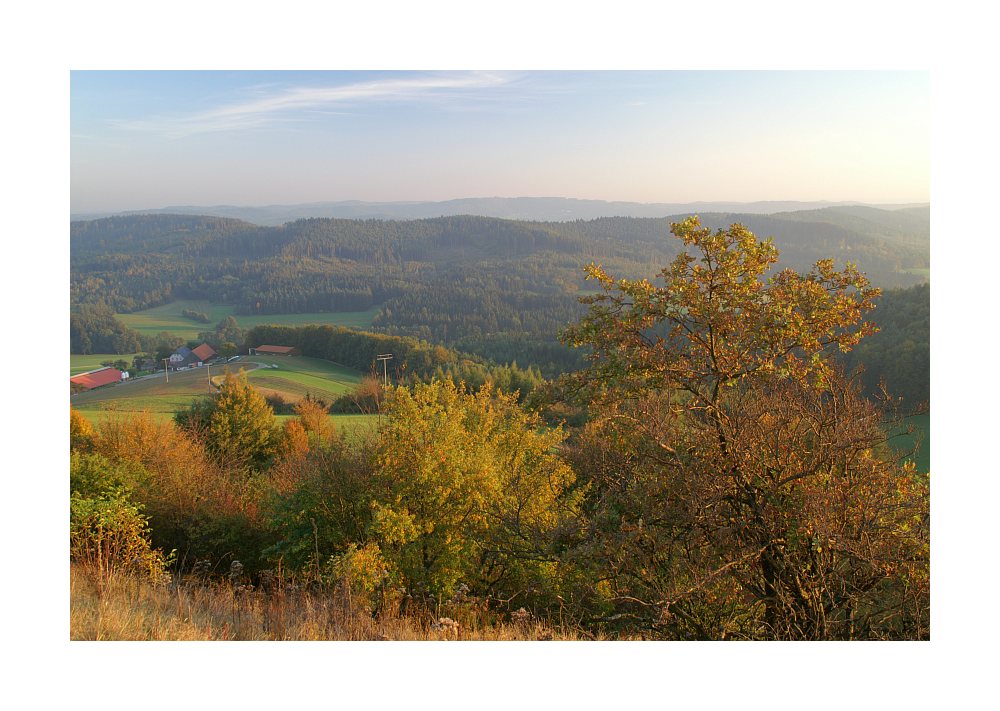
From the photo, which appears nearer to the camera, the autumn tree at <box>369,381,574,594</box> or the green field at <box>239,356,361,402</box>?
the autumn tree at <box>369,381,574,594</box>

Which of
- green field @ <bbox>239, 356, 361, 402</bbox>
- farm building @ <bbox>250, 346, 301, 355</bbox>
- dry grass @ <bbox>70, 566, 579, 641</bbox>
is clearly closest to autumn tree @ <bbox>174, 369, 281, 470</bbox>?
green field @ <bbox>239, 356, 361, 402</bbox>

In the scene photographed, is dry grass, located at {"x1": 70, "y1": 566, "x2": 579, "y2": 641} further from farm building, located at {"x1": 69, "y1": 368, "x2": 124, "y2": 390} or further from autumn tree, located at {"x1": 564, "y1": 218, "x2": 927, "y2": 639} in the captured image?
farm building, located at {"x1": 69, "y1": 368, "x2": 124, "y2": 390}

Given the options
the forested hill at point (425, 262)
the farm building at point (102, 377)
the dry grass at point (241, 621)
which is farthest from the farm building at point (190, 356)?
the dry grass at point (241, 621)

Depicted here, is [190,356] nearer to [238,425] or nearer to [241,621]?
[238,425]

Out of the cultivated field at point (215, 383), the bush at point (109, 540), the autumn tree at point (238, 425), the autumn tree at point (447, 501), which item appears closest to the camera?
the bush at point (109, 540)

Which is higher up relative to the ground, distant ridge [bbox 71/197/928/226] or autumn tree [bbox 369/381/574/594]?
distant ridge [bbox 71/197/928/226]

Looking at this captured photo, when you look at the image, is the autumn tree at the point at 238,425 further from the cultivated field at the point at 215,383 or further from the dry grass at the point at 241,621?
the dry grass at the point at 241,621
